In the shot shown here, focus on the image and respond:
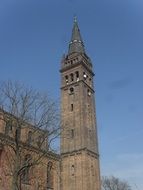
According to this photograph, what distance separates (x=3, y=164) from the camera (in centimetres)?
3625

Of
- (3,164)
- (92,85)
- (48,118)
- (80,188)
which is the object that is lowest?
(80,188)

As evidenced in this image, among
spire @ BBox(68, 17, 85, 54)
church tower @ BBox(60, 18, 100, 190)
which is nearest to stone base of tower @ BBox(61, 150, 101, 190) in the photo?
church tower @ BBox(60, 18, 100, 190)

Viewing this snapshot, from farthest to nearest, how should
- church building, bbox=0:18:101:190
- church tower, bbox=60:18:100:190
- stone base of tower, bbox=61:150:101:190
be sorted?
church tower, bbox=60:18:100:190
stone base of tower, bbox=61:150:101:190
church building, bbox=0:18:101:190

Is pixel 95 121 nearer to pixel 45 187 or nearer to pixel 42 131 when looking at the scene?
pixel 45 187

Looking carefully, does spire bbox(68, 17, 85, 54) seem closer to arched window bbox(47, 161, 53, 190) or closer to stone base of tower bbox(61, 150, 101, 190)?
stone base of tower bbox(61, 150, 101, 190)

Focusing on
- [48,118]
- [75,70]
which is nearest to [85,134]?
[75,70]

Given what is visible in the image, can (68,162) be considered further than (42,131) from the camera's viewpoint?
Yes

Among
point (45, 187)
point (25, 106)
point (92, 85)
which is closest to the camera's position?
point (25, 106)

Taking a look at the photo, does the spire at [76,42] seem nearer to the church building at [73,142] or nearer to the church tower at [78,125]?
the church tower at [78,125]

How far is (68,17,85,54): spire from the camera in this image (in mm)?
59800

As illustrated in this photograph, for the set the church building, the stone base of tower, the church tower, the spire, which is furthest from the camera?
the spire

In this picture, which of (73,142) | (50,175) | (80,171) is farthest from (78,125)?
(50,175)

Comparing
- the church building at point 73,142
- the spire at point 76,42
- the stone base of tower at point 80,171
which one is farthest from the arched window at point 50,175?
the spire at point 76,42

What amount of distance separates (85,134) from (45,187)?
427 inches
